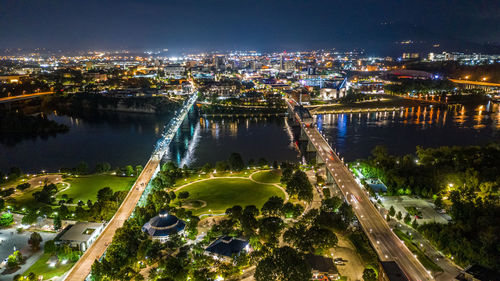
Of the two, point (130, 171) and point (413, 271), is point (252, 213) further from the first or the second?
point (130, 171)

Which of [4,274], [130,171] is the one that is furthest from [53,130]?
[4,274]

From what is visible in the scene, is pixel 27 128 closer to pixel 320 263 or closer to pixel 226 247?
pixel 226 247

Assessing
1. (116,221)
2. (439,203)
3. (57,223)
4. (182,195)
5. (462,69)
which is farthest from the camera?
(462,69)

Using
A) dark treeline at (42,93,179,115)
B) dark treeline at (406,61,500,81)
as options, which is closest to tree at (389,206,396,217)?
dark treeline at (42,93,179,115)

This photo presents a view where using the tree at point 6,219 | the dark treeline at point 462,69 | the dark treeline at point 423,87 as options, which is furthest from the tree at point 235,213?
the dark treeline at point 462,69

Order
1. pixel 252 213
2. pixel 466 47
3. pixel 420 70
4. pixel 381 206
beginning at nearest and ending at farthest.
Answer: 1. pixel 252 213
2. pixel 381 206
3. pixel 420 70
4. pixel 466 47

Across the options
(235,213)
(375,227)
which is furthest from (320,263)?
(235,213)

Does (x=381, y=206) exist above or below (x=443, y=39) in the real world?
below

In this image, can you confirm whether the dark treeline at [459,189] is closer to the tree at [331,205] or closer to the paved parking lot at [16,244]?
the tree at [331,205]
